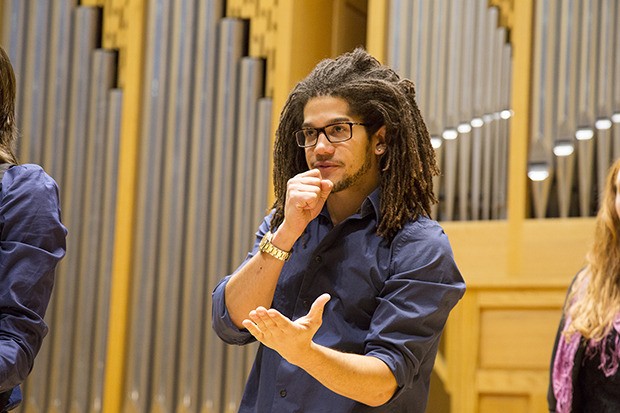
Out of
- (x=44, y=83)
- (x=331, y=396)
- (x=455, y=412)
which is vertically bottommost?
(x=455, y=412)

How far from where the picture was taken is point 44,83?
506 cm

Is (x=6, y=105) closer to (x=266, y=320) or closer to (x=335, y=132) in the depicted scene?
(x=335, y=132)

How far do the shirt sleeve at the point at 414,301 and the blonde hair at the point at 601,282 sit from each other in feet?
3.48

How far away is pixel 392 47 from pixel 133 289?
4.95ft

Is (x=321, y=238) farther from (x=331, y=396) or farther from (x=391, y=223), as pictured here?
(x=331, y=396)

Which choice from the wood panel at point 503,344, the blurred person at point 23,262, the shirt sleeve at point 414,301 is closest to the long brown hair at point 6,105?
the blurred person at point 23,262

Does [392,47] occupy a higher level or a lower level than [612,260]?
higher

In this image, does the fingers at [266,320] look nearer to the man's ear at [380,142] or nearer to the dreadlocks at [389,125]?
the dreadlocks at [389,125]

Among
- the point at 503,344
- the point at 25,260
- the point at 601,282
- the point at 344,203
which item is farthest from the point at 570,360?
the point at 25,260

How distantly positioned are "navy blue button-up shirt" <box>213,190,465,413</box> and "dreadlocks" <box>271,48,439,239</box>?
0.14 feet

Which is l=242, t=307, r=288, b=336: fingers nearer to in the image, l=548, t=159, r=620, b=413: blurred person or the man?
Answer: the man

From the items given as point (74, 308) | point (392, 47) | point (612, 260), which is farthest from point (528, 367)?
point (74, 308)

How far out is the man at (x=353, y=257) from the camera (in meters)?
2.32

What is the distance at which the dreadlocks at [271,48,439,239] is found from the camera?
2484mm
